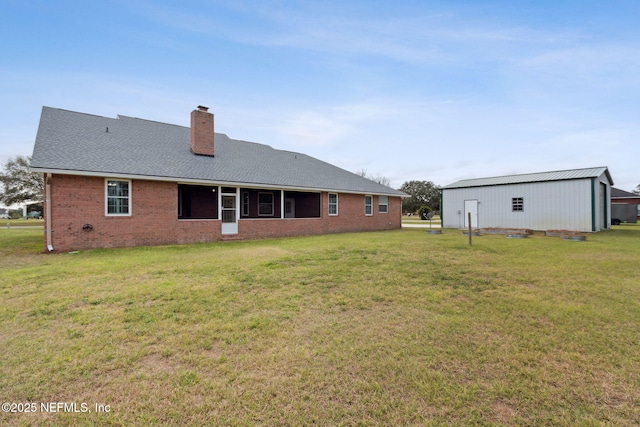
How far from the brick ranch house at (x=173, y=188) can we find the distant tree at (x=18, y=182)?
29123 mm

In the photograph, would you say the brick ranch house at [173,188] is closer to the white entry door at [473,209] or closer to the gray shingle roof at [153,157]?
the gray shingle roof at [153,157]

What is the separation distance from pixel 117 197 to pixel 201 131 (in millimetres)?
5986

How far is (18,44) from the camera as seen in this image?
1320cm

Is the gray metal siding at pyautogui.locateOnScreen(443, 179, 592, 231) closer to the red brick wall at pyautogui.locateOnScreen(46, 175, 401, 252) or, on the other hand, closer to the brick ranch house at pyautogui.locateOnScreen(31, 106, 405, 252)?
the brick ranch house at pyautogui.locateOnScreen(31, 106, 405, 252)

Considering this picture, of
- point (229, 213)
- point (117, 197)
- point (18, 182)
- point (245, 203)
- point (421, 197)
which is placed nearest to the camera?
point (117, 197)

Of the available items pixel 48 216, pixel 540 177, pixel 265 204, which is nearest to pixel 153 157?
pixel 48 216

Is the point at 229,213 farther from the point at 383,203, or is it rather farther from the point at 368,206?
the point at 383,203

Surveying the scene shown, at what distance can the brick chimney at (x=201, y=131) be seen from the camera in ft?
52.4

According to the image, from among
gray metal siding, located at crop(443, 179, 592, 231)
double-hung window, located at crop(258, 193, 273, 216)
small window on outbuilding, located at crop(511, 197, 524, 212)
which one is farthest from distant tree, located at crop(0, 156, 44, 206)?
small window on outbuilding, located at crop(511, 197, 524, 212)

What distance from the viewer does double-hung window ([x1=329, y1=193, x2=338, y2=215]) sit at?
1903 cm

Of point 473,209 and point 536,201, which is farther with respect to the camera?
point 473,209

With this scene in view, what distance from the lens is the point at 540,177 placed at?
65.7 feet

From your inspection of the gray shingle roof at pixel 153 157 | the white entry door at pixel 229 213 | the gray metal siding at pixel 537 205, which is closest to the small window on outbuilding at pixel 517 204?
the gray metal siding at pixel 537 205

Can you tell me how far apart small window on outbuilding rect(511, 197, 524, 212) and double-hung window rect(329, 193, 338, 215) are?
478 inches
